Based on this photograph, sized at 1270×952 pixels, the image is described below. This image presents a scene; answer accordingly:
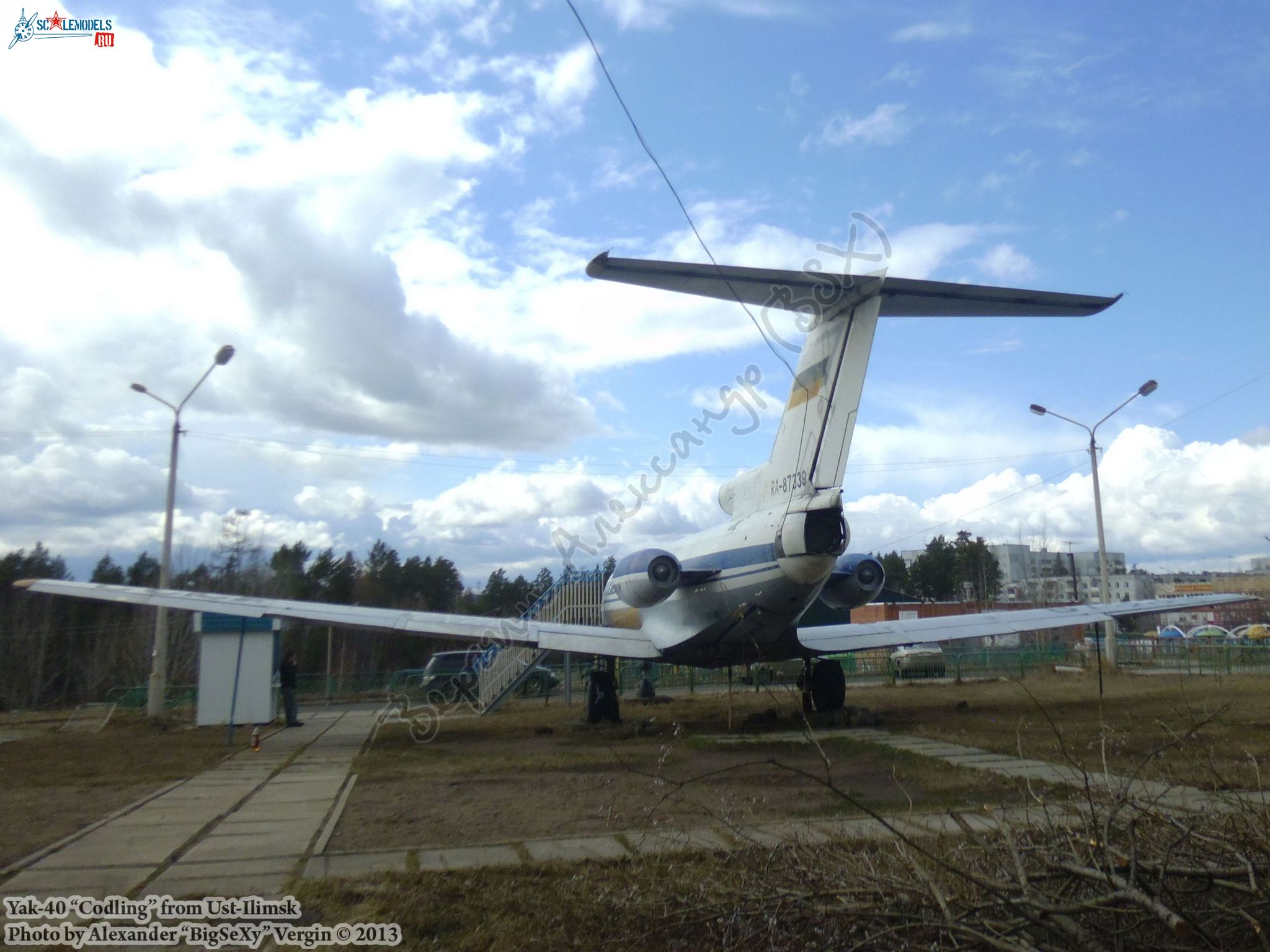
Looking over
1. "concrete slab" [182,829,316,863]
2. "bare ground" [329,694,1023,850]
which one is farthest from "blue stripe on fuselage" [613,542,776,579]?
"concrete slab" [182,829,316,863]

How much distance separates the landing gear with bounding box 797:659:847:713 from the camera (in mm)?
16766

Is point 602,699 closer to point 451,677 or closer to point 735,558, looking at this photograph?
point 735,558

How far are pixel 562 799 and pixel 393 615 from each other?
24.9 feet

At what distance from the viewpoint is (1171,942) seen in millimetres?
2994

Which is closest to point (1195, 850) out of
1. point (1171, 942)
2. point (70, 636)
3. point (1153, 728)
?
point (1171, 942)

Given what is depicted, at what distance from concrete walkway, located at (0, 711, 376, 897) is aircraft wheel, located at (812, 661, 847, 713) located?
8813 mm

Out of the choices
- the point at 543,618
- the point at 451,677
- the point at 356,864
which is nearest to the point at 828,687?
the point at 543,618

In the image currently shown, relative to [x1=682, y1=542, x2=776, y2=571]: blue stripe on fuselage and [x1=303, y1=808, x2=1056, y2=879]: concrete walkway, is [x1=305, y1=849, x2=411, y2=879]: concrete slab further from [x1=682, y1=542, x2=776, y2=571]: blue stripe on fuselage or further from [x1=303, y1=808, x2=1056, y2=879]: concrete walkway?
[x1=682, y1=542, x2=776, y2=571]: blue stripe on fuselage

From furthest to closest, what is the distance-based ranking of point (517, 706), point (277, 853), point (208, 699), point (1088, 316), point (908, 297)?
1. point (517, 706)
2. point (208, 699)
3. point (908, 297)
4. point (1088, 316)
5. point (277, 853)

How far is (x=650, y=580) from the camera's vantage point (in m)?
14.9

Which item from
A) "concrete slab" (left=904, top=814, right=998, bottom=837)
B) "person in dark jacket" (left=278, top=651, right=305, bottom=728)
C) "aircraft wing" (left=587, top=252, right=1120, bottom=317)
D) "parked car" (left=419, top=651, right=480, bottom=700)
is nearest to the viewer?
"concrete slab" (left=904, top=814, right=998, bottom=837)

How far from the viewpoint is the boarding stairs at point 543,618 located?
68.8ft

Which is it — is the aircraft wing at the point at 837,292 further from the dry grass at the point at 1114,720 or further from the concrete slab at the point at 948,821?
the concrete slab at the point at 948,821

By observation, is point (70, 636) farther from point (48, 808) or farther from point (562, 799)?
point (562, 799)
